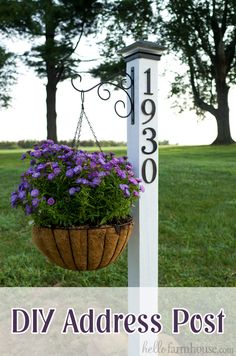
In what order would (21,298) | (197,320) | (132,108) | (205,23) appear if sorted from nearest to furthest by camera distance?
(132,108), (197,320), (21,298), (205,23)

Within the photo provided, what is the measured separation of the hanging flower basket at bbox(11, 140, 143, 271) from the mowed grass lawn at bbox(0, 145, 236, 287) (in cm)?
168

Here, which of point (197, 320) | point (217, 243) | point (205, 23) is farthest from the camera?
point (205, 23)

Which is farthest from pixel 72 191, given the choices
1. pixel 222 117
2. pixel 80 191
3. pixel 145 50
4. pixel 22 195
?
pixel 222 117

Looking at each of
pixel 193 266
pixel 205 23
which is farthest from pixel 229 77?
pixel 193 266

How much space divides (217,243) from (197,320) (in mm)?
1789

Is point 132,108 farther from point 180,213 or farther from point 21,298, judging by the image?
point 180,213

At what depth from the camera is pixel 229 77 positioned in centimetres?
1870

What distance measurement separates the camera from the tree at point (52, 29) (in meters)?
15.6

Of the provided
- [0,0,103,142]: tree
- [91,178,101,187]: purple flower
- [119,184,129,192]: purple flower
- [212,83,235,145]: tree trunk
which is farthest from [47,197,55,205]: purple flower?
[212,83,235,145]: tree trunk

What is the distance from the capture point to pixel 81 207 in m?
2.20

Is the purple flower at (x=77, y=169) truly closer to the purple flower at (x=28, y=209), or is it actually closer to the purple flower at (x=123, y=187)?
the purple flower at (x=123, y=187)

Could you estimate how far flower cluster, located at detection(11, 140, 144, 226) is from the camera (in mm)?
2223

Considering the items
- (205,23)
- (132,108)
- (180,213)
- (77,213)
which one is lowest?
(180,213)

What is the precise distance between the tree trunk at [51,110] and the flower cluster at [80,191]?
13.8 m
